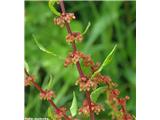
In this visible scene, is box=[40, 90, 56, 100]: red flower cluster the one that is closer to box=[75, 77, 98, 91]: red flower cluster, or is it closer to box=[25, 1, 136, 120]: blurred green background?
box=[75, 77, 98, 91]: red flower cluster

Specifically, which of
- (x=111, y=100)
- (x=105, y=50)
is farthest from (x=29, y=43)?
(x=111, y=100)

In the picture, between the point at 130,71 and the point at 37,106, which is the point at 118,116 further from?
the point at 130,71

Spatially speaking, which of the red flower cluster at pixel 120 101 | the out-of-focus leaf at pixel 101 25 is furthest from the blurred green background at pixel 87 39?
the red flower cluster at pixel 120 101

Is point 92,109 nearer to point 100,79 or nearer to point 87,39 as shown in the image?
point 100,79

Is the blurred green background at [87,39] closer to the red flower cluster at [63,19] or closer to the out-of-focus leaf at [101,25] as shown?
the out-of-focus leaf at [101,25]

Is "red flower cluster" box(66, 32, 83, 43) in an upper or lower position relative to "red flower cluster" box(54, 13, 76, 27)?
lower

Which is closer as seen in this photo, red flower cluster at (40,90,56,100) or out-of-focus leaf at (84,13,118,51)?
red flower cluster at (40,90,56,100)

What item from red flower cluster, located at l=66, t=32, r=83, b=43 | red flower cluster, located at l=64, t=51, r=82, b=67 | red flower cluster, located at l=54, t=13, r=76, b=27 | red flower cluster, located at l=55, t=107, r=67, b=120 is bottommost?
red flower cluster, located at l=55, t=107, r=67, b=120

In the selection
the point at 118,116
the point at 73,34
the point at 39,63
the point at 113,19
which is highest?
the point at 113,19

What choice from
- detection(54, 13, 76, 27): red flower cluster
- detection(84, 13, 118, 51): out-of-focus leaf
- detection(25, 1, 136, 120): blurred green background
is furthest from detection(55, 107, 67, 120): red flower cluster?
detection(84, 13, 118, 51): out-of-focus leaf
